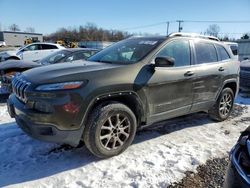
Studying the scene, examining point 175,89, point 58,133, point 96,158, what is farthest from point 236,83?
point 58,133

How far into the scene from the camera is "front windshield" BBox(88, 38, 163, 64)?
4.39m

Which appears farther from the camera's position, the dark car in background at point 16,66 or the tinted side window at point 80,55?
the tinted side window at point 80,55

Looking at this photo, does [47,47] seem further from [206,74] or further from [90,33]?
[90,33]

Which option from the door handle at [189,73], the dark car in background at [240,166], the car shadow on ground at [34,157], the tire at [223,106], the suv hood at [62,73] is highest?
the suv hood at [62,73]

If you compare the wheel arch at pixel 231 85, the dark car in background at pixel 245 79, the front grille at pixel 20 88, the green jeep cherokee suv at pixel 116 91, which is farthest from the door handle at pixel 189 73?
the dark car in background at pixel 245 79

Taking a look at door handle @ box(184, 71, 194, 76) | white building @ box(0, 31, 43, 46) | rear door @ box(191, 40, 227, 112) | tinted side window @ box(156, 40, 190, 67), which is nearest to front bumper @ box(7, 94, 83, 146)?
tinted side window @ box(156, 40, 190, 67)

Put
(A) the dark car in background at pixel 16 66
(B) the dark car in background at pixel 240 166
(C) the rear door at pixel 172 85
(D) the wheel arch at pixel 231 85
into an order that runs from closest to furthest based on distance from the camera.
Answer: (B) the dark car in background at pixel 240 166 < (C) the rear door at pixel 172 85 < (D) the wheel arch at pixel 231 85 < (A) the dark car in background at pixel 16 66

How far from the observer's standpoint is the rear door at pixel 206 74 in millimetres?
5012

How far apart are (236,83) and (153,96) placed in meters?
2.72

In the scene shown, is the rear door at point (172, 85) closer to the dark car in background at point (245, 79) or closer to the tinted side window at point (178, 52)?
the tinted side window at point (178, 52)

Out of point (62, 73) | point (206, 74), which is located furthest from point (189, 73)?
point (62, 73)

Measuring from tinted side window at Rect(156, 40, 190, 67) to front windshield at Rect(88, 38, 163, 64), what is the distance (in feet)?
0.57

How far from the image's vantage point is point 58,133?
3.49m

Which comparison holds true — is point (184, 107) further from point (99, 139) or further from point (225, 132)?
point (99, 139)
